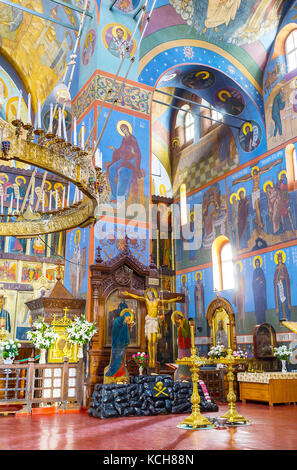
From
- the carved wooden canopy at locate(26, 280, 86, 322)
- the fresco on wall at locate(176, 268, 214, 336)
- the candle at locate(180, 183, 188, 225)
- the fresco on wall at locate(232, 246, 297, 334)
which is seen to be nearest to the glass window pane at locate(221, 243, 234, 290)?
the fresco on wall at locate(176, 268, 214, 336)

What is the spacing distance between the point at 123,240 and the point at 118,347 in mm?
3383

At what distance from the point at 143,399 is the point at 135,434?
266cm

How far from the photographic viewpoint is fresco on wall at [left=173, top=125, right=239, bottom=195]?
1772 cm

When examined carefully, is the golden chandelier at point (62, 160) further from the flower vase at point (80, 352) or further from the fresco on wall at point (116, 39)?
the fresco on wall at point (116, 39)

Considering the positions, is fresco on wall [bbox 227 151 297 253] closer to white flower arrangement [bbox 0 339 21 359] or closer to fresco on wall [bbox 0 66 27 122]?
white flower arrangement [bbox 0 339 21 359]

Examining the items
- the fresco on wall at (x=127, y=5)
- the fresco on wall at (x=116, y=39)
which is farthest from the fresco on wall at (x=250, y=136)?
the fresco on wall at (x=127, y=5)

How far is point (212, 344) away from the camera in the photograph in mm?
16359

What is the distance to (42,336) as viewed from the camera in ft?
33.9

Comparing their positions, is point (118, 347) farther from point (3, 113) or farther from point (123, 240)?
point (3, 113)

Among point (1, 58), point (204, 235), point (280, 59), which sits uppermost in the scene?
point (1, 58)

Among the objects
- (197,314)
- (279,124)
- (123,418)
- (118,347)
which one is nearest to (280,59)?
(279,124)

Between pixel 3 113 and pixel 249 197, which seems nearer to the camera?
pixel 249 197

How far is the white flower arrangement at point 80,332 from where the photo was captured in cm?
1045

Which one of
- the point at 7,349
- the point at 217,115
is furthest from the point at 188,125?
the point at 7,349
